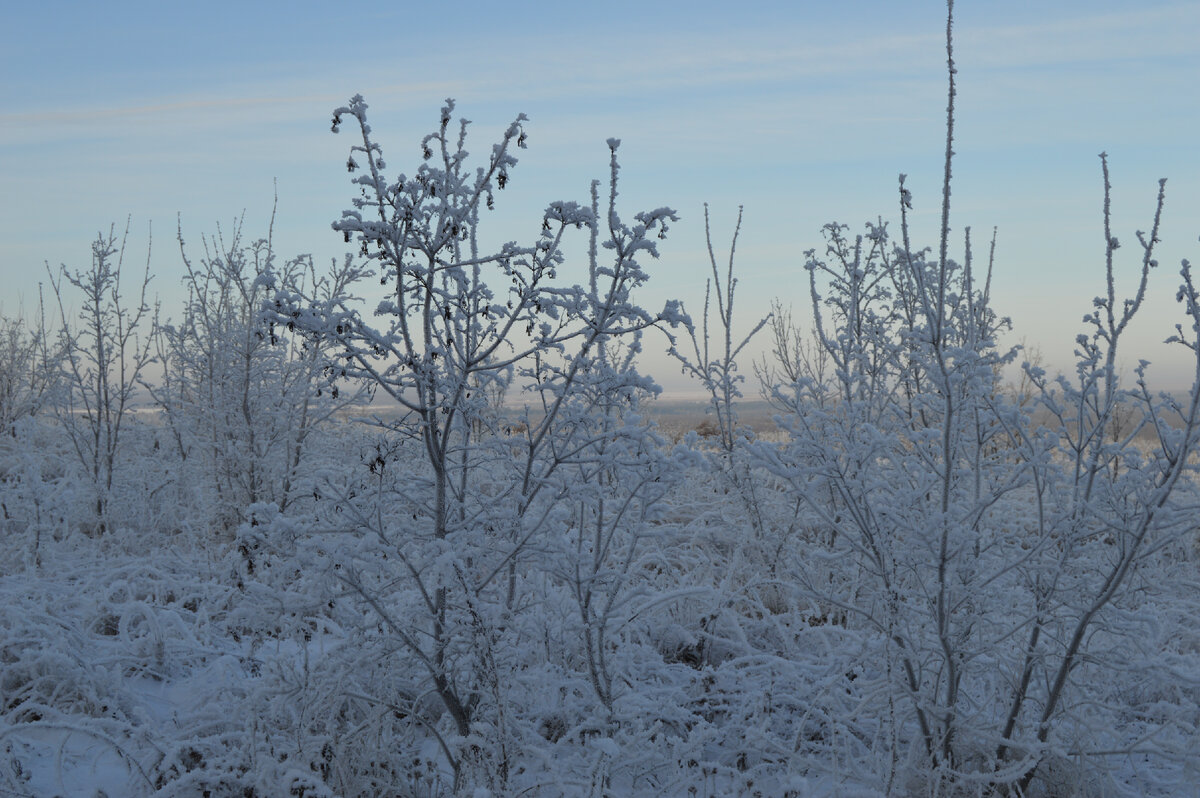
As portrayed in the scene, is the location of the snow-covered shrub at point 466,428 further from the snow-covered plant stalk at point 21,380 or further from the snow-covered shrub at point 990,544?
the snow-covered plant stalk at point 21,380

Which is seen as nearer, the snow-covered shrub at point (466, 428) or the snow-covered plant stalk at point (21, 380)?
the snow-covered shrub at point (466, 428)

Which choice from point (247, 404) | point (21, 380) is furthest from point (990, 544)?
point (21, 380)

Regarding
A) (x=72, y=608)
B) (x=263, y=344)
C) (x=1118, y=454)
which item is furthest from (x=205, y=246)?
(x=1118, y=454)

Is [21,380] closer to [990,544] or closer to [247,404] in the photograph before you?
[247,404]

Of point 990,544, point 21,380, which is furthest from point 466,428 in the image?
point 21,380

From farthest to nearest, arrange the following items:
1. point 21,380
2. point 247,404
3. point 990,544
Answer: point 21,380 < point 247,404 < point 990,544

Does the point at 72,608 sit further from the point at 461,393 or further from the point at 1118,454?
the point at 1118,454

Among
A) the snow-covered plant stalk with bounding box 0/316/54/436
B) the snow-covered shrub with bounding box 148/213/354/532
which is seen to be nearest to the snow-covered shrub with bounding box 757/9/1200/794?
the snow-covered shrub with bounding box 148/213/354/532

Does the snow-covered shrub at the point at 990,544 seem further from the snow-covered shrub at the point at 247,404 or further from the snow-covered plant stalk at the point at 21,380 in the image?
the snow-covered plant stalk at the point at 21,380

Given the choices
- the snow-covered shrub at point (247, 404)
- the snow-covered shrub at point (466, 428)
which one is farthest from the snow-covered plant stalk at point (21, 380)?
the snow-covered shrub at point (466, 428)

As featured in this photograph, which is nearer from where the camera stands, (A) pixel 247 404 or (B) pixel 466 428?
(B) pixel 466 428

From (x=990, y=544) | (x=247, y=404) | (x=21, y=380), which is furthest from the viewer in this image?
(x=21, y=380)

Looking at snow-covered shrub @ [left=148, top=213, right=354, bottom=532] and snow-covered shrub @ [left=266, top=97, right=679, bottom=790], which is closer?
snow-covered shrub @ [left=266, top=97, right=679, bottom=790]

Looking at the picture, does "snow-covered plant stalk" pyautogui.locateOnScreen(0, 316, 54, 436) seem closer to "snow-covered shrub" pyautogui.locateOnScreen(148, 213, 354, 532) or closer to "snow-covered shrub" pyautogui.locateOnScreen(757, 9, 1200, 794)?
"snow-covered shrub" pyautogui.locateOnScreen(148, 213, 354, 532)
